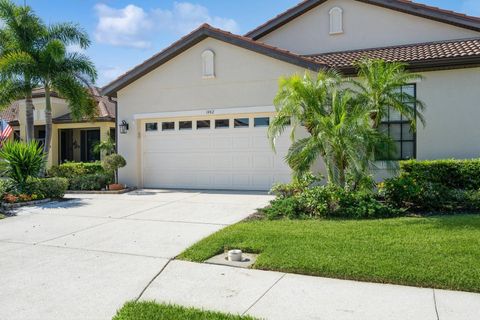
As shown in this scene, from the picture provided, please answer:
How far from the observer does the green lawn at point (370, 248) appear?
5.23m

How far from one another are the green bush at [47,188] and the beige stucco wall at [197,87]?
112 inches

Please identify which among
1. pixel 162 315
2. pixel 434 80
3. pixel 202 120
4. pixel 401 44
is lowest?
pixel 162 315

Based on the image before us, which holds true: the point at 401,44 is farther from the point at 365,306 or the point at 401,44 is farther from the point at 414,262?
the point at 365,306

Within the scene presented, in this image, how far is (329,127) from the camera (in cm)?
902

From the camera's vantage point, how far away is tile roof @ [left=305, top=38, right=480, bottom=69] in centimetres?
1170

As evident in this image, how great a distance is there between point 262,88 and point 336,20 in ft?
15.1

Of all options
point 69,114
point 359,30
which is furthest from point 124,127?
point 69,114

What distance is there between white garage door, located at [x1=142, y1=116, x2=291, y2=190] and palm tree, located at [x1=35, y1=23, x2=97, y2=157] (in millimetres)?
4150

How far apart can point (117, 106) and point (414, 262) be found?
492 inches

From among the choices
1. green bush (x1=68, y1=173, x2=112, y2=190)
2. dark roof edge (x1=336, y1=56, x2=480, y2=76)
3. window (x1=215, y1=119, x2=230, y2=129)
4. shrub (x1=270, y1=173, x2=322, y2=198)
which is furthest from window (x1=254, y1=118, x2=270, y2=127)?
green bush (x1=68, y1=173, x2=112, y2=190)

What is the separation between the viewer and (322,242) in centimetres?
659

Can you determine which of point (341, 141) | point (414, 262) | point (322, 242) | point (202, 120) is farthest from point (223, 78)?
point (414, 262)

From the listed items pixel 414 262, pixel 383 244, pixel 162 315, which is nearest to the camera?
pixel 162 315

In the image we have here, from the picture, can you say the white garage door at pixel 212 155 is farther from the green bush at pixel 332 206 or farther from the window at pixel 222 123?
the green bush at pixel 332 206
